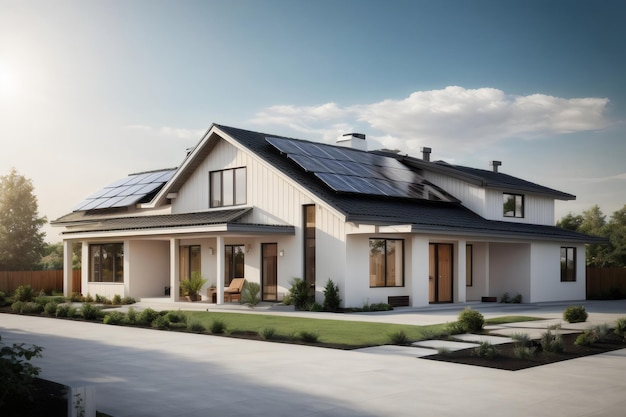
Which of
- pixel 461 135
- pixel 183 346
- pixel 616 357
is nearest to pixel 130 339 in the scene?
pixel 183 346

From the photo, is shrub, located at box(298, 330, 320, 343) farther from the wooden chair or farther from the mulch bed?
the wooden chair

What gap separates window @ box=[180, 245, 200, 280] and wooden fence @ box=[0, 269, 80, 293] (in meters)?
6.66

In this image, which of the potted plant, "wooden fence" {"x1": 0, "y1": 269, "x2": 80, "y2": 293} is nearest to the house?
the potted plant

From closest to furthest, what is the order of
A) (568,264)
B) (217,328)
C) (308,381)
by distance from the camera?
(308,381)
(217,328)
(568,264)

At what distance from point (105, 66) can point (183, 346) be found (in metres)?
14.3

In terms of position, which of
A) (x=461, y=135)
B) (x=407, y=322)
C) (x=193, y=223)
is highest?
(x=461, y=135)

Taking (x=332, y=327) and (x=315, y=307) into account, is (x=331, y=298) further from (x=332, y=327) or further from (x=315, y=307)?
(x=332, y=327)

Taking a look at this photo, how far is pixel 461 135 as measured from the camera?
41188 mm

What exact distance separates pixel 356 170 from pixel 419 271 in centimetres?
571

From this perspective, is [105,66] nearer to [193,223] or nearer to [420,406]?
[193,223]

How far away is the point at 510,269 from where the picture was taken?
98.3ft

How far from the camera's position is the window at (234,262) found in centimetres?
2806

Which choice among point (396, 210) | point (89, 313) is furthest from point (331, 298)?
point (89, 313)

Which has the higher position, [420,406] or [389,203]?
[389,203]
